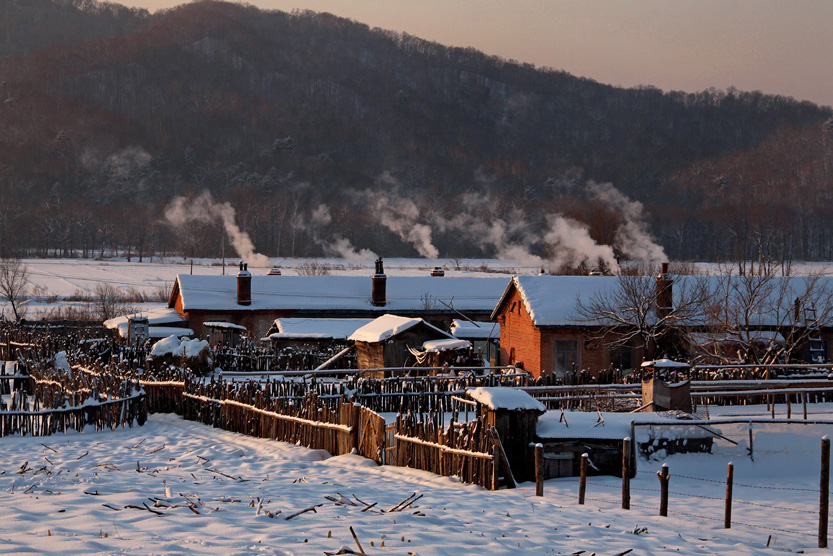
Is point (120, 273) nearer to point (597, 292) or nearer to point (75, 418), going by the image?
point (597, 292)

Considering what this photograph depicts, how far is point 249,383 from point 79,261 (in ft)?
329

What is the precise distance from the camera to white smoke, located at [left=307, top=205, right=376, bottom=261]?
13888cm

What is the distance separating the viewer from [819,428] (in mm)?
16703

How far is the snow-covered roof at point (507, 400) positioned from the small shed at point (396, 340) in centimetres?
1564

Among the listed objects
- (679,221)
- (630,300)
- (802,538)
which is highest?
(679,221)

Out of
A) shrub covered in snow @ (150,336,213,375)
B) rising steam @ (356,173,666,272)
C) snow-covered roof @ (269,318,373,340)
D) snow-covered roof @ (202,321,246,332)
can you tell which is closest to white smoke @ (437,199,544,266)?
rising steam @ (356,173,666,272)

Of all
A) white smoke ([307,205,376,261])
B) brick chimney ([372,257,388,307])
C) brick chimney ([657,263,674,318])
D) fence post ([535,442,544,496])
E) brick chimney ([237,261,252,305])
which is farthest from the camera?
white smoke ([307,205,376,261])

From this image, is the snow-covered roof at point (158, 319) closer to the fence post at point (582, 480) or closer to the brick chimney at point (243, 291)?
the brick chimney at point (243, 291)

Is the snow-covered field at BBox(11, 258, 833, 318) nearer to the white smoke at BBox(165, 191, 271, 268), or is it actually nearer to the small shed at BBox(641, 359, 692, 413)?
the white smoke at BBox(165, 191, 271, 268)

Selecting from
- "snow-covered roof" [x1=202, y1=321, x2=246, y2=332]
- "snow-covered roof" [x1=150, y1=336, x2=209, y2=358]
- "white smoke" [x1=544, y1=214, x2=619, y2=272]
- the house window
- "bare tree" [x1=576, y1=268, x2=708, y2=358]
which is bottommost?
the house window

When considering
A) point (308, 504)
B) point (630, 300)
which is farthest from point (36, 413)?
point (630, 300)

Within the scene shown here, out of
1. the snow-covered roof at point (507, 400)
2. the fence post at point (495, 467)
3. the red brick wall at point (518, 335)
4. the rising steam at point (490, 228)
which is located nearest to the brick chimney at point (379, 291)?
the red brick wall at point (518, 335)

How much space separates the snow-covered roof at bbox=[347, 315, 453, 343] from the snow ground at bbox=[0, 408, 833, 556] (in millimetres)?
12936

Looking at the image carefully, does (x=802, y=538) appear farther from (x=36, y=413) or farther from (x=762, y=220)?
(x=762, y=220)
